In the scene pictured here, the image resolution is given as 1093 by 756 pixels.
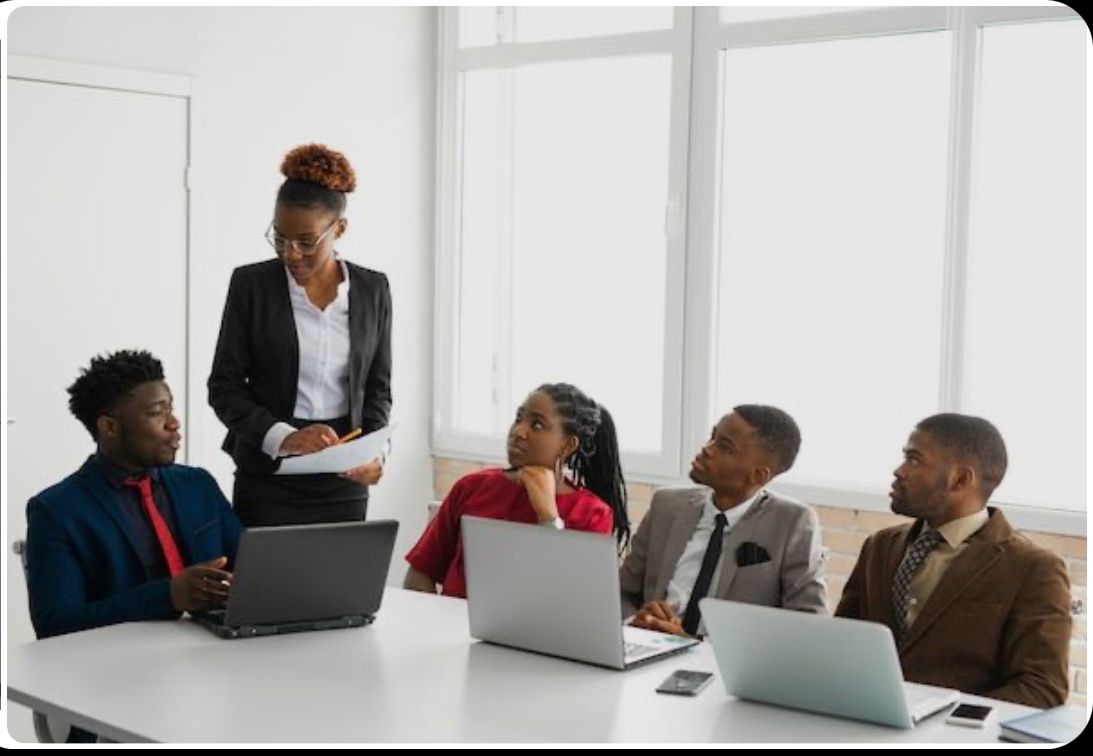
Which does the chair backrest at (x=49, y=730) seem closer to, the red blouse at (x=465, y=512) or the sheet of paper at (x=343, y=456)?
the sheet of paper at (x=343, y=456)

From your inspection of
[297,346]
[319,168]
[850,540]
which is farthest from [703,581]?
[850,540]

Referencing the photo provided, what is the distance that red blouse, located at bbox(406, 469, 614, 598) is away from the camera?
146 inches

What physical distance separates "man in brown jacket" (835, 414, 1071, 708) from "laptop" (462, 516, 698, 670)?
17.4 inches

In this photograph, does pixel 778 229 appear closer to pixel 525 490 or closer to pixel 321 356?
pixel 525 490

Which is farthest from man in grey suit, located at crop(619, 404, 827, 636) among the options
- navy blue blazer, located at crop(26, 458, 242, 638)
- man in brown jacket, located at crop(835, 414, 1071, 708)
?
navy blue blazer, located at crop(26, 458, 242, 638)

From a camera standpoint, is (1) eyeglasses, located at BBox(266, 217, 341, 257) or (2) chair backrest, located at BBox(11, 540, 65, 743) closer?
(2) chair backrest, located at BBox(11, 540, 65, 743)

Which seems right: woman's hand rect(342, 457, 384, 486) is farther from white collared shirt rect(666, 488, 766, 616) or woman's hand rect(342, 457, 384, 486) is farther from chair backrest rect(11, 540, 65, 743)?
chair backrest rect(11, 540, 65, 743)

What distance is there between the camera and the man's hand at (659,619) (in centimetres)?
313

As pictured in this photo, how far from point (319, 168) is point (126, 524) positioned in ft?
3.34

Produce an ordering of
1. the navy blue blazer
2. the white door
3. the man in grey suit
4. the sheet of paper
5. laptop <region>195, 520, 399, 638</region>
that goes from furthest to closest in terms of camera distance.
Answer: the white door < the sheet of paper < the man in grey suit < the navy blue blazer < laptop <region>195, 520, 399, 638</region>

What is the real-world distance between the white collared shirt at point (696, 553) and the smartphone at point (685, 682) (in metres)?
0.65

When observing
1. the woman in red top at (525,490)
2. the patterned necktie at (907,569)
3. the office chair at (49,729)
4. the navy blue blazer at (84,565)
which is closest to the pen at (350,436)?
the woman in red top at (525,490)

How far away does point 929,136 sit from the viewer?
4.70 meters

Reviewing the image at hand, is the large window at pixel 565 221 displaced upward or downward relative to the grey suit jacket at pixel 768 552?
upward
